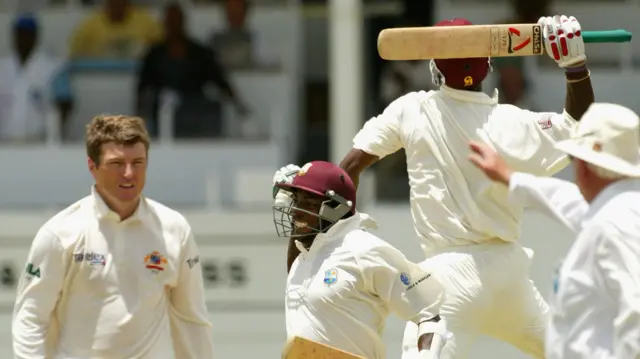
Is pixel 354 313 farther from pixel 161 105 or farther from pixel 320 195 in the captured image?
pixel 161 105

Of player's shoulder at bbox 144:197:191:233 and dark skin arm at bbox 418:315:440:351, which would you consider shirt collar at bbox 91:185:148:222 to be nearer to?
player's shoulder at bbox 144:197:191:233

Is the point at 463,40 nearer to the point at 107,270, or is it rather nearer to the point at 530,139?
the point at 530,139

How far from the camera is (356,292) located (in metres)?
5.27

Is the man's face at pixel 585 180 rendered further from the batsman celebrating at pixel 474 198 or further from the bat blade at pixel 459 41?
the batsman celebrating at pixel 474 198

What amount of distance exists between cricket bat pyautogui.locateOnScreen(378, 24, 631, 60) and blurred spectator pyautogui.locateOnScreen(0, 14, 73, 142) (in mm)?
6092

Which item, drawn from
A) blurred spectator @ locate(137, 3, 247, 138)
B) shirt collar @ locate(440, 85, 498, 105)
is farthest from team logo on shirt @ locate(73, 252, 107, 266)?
blurred spectator @ locate(137, 3, 247, 138)

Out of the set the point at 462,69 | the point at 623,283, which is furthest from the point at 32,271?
the point at 623,283

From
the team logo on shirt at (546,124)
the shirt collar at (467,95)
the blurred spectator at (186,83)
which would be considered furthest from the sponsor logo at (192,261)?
the blurred spectator at (186,83)

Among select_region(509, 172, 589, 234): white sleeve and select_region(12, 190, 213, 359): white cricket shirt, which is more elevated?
select_region(509, 172, 589, 234): white sleeve

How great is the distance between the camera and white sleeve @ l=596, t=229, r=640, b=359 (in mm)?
4176

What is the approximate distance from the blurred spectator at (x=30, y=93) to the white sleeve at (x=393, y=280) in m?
6.43

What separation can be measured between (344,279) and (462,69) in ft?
3.34

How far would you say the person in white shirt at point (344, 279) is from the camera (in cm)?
525

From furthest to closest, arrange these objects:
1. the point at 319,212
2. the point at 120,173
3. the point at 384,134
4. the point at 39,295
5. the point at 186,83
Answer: the point at 186,83 → the point at 384,134 → the point at 120,173 → the point at 39,295 → the point at 319,212
